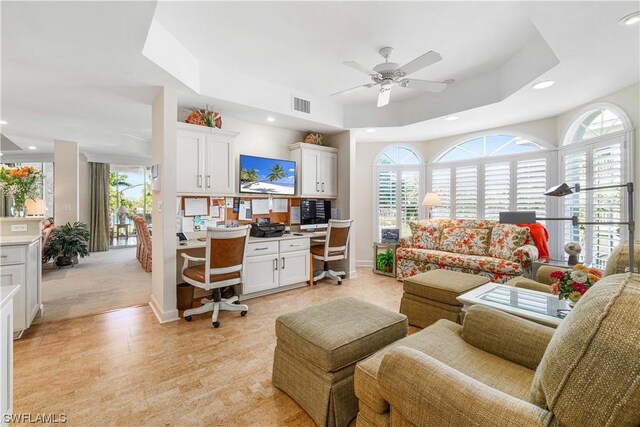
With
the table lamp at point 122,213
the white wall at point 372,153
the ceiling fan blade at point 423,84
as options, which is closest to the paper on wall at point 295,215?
the white wall at point 372,153

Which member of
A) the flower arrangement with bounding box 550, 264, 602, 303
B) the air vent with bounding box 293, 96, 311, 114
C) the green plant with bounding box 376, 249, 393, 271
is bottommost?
the green plant with bounding box 376, 249, 393, 271

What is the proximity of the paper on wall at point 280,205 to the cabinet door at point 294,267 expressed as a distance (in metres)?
0.82

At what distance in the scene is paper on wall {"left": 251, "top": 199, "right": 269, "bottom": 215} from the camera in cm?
432

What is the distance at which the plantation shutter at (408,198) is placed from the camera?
226 inches

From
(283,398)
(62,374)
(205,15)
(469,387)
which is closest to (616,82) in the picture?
(469,387)

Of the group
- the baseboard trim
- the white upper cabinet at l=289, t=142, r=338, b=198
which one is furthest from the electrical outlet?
the white upper cabinet at l=289, t=142, r=338, b=198

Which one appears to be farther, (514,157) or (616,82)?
(514,157)

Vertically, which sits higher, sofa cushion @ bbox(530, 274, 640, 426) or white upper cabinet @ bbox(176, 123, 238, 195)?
white upper cabinet @ bbox(176, 123, 238, 195)

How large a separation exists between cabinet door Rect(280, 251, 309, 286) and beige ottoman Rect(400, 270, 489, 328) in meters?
1.61

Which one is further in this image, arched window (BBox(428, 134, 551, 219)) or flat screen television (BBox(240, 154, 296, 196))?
arched window (BBox(428, 134, 551, 219))

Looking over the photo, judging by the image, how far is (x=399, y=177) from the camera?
582 centimetres

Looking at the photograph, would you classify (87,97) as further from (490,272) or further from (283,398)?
(490,272)

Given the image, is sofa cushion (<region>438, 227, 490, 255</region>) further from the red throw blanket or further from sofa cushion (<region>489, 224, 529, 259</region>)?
the red throw blanket

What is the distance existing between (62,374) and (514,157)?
5.86 meters
